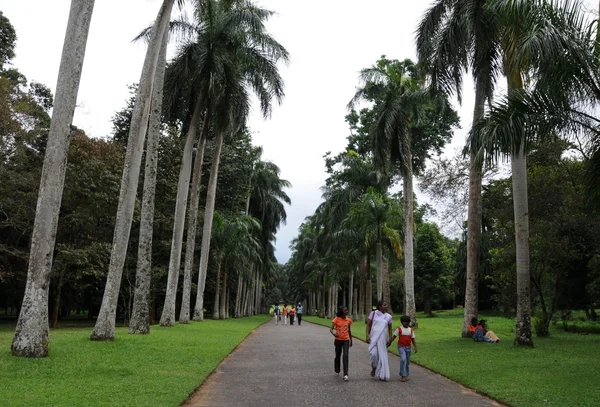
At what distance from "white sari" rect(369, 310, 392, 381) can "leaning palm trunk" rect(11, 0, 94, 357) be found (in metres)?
A: 6.90

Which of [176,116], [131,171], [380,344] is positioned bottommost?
[380,344]

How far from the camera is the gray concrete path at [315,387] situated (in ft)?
25.9

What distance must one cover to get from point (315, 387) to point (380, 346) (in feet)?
5.72

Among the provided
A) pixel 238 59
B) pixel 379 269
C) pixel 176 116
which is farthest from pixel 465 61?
pixel 379 269

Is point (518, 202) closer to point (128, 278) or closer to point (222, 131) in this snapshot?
point (222, 131)

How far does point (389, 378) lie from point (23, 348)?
7.53 metres

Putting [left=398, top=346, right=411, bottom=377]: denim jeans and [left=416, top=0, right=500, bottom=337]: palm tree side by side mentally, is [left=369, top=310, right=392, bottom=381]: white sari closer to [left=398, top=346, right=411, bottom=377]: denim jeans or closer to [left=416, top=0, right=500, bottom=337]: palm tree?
[left=398, top=346, right=411, bottom=377]: denim jeans

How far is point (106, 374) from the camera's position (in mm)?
9406

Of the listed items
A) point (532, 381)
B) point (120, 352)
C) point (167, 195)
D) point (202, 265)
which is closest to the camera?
point (532, 381)

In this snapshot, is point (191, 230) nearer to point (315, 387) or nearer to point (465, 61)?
point (465, 61)

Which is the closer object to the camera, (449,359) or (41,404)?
(41,404)

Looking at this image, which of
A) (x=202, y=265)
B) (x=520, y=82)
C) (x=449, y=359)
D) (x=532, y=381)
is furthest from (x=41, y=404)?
→ (x=202, y=265)

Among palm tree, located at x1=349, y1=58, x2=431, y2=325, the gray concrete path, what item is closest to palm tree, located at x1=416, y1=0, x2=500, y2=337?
palm tree, located at x1=349, y1=58, x2=431, y2=325

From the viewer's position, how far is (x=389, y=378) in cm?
1020
